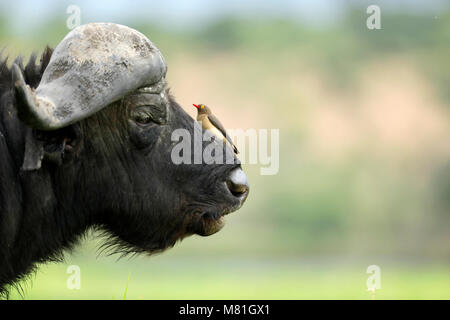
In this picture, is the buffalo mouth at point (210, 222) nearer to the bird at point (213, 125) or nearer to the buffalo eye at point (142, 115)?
the bird at point (213, 125)

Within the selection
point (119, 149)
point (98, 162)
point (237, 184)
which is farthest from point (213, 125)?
point (98, 162)

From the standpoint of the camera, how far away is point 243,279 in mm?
29406

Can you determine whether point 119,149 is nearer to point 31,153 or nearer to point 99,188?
point 99,188

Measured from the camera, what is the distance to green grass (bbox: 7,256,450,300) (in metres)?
22.6

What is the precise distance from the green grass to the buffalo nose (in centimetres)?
1243

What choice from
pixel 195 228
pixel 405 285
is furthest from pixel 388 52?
pixel 195 228

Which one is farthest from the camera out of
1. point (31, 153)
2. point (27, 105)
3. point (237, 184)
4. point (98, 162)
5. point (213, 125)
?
point (213, 125)

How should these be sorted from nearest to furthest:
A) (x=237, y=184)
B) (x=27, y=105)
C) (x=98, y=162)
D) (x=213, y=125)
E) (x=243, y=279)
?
1. (x=27, y=105)
2. (x=98, y=162)
3. (x=237, y=184)
4. (x=213, y=125)
5. (x=243, y=279)

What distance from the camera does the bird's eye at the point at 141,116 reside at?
6.25m

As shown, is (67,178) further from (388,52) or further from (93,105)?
(388,52)

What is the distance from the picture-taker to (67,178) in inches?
238

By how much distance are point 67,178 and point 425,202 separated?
1516 inches

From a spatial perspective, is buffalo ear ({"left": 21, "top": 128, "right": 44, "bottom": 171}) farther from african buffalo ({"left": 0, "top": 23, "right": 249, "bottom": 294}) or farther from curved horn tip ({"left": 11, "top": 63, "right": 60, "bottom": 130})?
curved horn tip ({"left": 11, "top": 63, "right": 60, "bottom": 130})

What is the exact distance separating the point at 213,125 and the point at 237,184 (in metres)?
0.64
